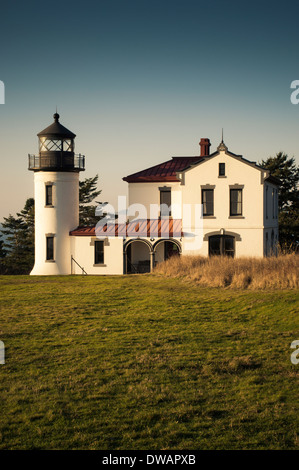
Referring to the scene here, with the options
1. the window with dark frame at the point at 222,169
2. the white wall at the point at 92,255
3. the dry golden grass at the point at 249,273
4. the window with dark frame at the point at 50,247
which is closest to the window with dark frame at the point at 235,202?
the window with dark frame at the point at 222,169

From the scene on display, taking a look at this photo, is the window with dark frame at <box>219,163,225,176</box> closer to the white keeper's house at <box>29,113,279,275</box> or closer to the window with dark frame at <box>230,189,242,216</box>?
the white keeper's house at <box>29,113,279,275</box>

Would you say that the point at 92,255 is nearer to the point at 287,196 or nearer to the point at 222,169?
the point at 222,169

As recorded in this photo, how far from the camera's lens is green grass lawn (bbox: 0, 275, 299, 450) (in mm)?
7984

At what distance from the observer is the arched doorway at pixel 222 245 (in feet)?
97.7

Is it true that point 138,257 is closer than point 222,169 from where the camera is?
No

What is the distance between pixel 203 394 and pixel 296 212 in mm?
38277

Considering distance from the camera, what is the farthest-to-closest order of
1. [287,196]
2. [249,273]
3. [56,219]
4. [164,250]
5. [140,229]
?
[287,196]
[164,250]
[56,219]
[140,229]
[249,273]

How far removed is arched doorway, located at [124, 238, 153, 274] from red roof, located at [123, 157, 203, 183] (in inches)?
162

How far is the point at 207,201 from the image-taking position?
30.3 m

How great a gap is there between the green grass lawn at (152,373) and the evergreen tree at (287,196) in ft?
85.5

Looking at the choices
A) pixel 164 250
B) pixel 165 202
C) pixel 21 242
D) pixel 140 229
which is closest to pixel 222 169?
pixel 165 202

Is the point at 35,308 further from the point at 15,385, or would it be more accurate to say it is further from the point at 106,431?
the point at 106,431

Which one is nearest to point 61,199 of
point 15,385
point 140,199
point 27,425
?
point 140,199

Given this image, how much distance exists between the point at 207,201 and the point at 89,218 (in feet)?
84.6
